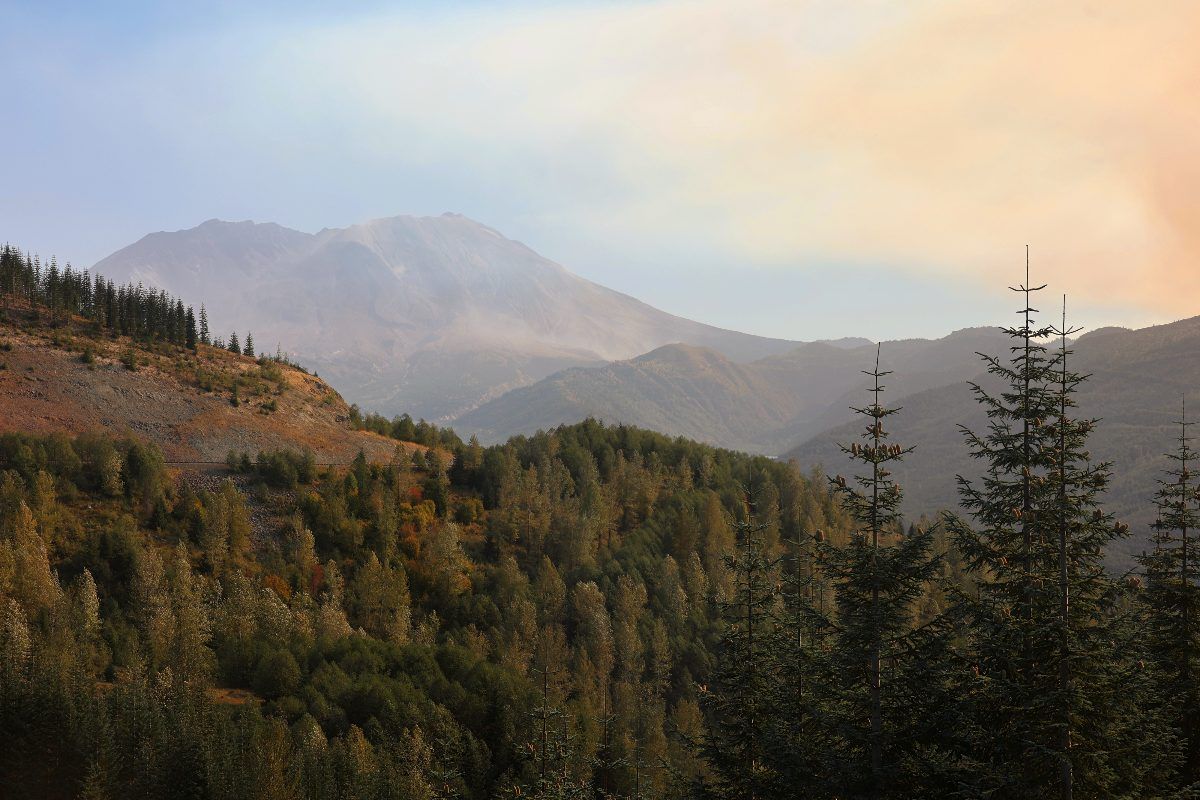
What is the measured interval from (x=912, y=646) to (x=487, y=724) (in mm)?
58669

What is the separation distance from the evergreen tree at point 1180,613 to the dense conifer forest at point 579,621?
0.46ft

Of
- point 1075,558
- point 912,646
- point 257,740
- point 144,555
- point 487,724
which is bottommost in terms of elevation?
point 487,724

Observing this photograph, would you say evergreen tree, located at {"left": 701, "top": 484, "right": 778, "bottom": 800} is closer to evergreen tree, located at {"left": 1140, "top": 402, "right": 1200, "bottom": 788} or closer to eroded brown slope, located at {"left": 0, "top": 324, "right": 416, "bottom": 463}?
evergreen tree, located at {"left": 1140, "top": 402, "right": 1200, "bottom": 788}

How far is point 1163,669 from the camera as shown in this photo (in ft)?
95.0

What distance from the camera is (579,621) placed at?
10338cm

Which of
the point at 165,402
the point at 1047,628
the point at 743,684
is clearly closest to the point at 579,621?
the point at 165,402

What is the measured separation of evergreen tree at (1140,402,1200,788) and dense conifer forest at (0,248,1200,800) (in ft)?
0.46

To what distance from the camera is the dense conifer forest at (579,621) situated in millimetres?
21250

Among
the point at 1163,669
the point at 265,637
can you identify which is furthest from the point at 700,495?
the point at 1163,669

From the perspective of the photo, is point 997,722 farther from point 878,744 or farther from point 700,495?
point 700,495

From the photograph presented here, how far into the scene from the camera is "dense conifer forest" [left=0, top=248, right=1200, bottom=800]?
21250 mm

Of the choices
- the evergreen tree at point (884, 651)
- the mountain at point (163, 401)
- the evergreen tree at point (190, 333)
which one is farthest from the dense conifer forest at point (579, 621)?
the mountain at point (163, 401)

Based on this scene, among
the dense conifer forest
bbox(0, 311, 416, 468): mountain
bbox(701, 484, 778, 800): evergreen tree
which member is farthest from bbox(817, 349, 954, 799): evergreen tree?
bbox(0, 311, 416, 468): mountain

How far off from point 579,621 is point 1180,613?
80.6 meters
